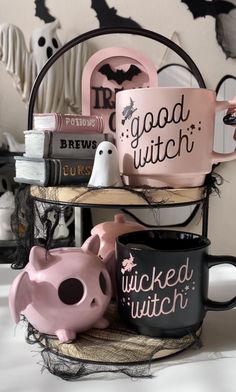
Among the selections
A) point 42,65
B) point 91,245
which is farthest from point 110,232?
point 42,65

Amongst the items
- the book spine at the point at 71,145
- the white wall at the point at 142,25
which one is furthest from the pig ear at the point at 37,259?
the white wall at the point at 142,25

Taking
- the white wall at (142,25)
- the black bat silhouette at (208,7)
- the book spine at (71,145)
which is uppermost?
the black bat silhouette at (208,7)

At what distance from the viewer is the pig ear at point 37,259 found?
0.42 meters

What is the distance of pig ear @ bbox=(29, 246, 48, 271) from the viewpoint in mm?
419

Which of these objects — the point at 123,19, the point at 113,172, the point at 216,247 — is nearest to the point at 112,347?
the point at 113,172

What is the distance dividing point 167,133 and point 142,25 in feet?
1.99

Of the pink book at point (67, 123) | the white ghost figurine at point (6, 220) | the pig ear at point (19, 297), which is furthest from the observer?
the white ghost figurine at point (6, 220)

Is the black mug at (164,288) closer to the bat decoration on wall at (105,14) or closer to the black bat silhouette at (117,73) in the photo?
the black bat silhouette at (117,73)

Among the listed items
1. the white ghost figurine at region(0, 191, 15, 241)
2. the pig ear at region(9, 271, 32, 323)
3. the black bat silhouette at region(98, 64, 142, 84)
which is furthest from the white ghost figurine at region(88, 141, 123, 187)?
the white ghost figurine at region(0, 191, 15, 241)

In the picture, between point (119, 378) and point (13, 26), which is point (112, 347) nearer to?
point (119, 378)

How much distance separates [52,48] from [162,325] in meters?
0.67

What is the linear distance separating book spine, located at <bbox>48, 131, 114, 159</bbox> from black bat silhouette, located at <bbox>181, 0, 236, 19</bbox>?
0.56 metres

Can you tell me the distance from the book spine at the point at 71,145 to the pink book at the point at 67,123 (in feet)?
0.04

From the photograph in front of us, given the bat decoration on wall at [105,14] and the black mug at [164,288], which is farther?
the bat decoration on wall at [105,14]
